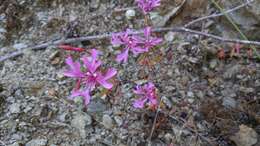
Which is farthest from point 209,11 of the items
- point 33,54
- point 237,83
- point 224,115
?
point 33,54

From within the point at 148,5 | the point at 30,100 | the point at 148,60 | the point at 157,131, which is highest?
the point at 148,5

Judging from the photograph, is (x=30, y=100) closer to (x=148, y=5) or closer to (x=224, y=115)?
(x=148, y=5)

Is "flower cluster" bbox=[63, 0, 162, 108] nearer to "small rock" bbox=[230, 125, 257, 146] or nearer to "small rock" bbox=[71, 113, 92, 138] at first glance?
"small rock" bbox=[71, 113, 92, 138]

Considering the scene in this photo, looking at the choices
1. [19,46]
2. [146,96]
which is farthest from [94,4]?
[146,96]

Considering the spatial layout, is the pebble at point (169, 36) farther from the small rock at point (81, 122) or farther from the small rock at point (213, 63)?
the small rock at point (81, 122)

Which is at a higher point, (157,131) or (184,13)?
(184,13)

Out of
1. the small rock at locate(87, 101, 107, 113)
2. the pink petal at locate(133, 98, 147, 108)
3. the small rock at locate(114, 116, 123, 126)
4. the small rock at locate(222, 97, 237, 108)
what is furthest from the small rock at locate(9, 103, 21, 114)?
the small rock at locate(222, 97, 237, 108)

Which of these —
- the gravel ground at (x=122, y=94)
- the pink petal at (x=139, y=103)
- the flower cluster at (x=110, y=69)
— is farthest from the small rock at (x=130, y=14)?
the pink petal at (x=139, y=103)
